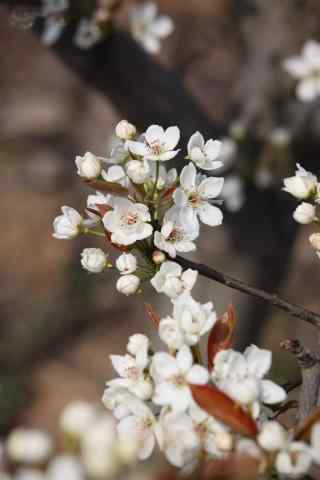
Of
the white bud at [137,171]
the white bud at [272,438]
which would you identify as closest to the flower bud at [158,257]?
the white bud at [137,171]

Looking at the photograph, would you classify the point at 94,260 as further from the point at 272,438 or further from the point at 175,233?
the point at 272,438

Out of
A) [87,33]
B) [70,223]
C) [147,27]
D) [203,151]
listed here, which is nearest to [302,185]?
[203,151]

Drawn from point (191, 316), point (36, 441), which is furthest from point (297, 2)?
point (36, 441)

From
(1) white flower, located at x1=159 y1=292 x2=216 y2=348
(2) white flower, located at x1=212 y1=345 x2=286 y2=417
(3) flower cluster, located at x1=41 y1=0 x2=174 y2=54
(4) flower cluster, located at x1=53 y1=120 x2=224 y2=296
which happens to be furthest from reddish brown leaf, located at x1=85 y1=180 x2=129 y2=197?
(3) flower cluster, located at x1=41 y1=0 x2=174 y2=54

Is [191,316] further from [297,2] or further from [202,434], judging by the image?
[297,2]

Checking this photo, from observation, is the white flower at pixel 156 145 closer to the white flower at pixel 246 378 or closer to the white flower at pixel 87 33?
the white flower at pixel 246 378

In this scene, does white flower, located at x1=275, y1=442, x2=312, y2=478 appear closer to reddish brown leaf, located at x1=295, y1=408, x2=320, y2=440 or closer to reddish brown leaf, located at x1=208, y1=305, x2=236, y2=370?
reddish brown leaf, located at x1=295, y1=408, x2=320, y2=440

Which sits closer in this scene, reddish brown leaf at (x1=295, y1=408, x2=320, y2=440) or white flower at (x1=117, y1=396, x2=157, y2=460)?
reddish brown leaf at (x1=295, y1=408, x2=320, y2=440)

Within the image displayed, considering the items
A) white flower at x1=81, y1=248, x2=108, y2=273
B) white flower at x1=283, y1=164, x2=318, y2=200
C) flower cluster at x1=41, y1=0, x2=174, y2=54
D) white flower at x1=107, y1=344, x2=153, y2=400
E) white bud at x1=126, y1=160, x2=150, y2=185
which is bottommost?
white flower at x1=107, y1=344, x2=153, y2=400
